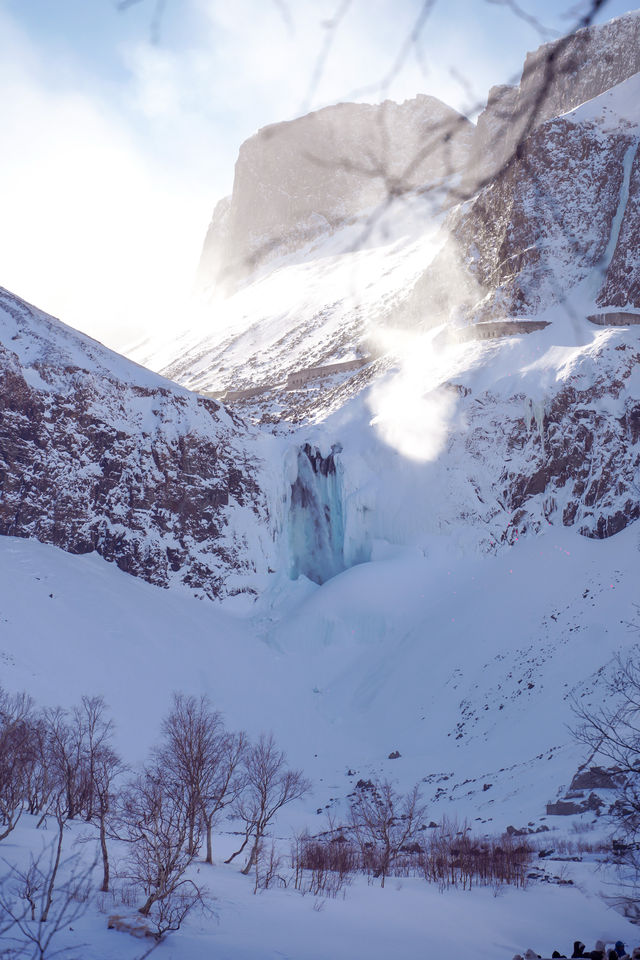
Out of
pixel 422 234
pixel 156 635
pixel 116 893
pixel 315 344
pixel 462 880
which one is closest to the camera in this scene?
pixel 116 893

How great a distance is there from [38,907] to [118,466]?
3121cm

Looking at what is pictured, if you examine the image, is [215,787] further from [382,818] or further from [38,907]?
[38,907]

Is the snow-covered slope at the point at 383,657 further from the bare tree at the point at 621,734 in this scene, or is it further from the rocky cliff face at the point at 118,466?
the rocky cliff face at the point at 118,466

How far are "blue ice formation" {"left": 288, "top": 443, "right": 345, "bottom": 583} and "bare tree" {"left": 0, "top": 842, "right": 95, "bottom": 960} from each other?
92.5ft

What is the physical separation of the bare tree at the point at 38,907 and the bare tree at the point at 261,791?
5.12 metres

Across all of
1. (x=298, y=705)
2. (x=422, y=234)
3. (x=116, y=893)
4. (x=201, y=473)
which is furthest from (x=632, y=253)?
(x=422, y=234)

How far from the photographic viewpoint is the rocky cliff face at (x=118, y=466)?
37.1 metres

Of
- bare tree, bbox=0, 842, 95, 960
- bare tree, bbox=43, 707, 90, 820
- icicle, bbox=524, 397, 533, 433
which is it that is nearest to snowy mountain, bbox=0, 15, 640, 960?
icicle, bbox=524, 397, 533, 433

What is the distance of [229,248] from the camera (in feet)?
397

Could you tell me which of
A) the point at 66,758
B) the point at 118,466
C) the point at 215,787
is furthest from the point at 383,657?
the point at 66,758

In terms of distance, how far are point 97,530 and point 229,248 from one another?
306 feet

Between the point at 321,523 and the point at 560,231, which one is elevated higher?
the point at 560,231

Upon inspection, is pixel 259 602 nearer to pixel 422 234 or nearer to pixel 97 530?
pixel 97 530

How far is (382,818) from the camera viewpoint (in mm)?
21984
